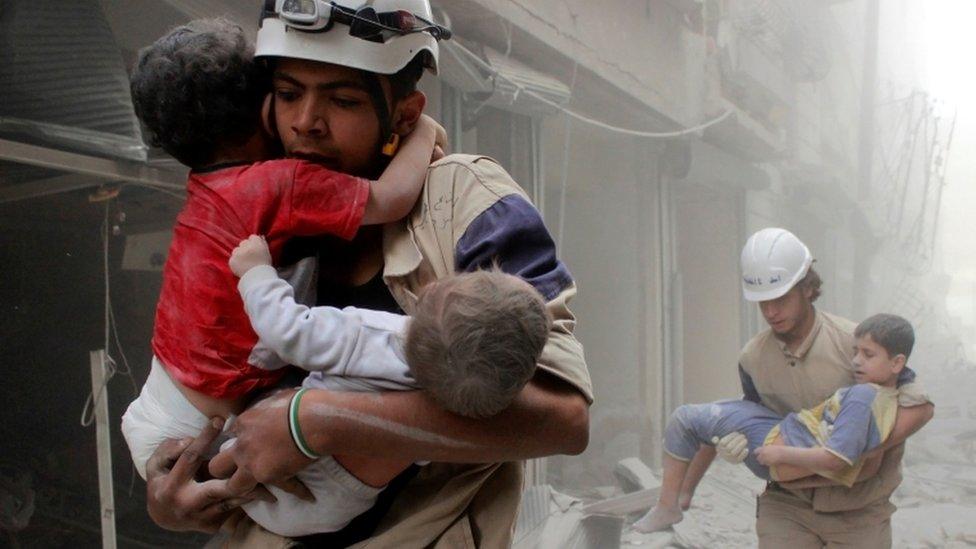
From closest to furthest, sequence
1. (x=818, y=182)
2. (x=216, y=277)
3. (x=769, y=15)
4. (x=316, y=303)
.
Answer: (x=216, y=277) → (x=316, y=303) → (x=769, y=15) → (x=818, y=182)

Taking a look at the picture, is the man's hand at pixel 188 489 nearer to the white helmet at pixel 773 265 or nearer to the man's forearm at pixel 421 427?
the man's forearm at pixel 421 427

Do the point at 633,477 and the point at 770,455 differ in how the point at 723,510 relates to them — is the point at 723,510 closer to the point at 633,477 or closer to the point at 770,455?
the point at 633,477

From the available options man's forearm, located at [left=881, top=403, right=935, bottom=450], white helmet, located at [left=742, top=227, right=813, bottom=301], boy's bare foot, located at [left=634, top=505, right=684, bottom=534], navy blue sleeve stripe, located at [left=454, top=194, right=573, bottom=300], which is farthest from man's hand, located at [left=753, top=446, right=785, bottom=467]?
navy blue sleeve stripe, located at [left=454, top=194, right=573, bottom=300]

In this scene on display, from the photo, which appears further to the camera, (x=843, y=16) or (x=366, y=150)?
(x=843, y=16)

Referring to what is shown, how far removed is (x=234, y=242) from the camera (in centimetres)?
145

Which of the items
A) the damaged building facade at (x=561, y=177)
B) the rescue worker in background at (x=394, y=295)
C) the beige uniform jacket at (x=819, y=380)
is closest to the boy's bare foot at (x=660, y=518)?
the beige uniform jacket at (x=819, y=380)

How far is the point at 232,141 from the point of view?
1585mm

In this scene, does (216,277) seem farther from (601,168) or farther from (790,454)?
(601,168)

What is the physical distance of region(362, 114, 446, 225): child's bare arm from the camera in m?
1.49

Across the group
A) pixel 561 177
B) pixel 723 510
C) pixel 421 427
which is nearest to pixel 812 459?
pixel 421 427

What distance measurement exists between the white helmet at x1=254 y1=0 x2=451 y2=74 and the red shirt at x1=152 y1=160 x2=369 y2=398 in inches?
7.8

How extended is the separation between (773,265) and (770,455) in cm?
110

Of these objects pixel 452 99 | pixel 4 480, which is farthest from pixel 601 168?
pixel 4 480

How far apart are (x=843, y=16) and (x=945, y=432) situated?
35.3 feet
